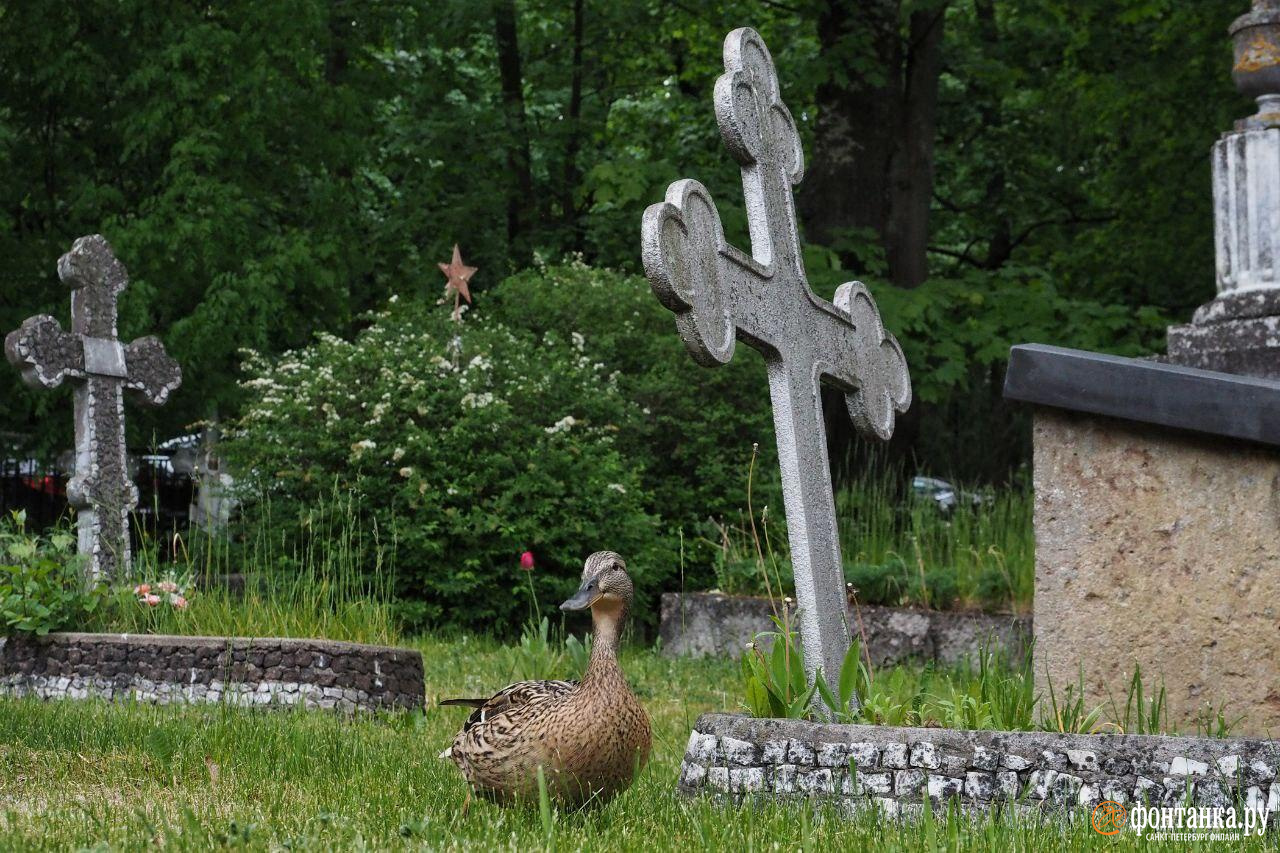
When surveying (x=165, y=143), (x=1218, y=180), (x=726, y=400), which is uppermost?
(x=165, y=143)

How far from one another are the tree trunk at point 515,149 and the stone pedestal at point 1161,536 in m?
15.0

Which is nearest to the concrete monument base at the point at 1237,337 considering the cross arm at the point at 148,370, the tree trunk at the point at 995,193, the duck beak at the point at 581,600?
the duck beak at the point at 581,600

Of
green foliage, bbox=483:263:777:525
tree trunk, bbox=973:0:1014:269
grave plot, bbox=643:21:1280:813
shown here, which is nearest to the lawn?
grave plot, bbox=643:21:1280:813

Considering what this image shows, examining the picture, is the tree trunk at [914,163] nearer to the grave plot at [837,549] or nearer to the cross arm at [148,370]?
the cross arm at [148,370]

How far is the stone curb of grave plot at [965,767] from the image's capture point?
4.50 metres

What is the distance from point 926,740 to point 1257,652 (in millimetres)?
1333

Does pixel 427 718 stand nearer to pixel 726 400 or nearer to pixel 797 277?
pixel 797 277

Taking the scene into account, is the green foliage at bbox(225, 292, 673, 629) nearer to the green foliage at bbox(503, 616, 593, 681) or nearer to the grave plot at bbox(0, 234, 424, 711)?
the grave plot at bbox(0, 234, 424, 711)

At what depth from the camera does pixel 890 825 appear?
4.48 m

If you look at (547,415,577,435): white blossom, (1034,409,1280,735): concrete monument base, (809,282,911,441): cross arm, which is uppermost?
(809,282,911,441): cross arm

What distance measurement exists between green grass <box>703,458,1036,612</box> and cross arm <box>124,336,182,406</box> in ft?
13.9

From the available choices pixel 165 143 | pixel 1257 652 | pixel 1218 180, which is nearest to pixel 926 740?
pixel 1257 652

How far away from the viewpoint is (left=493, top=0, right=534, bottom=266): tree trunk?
1995cm

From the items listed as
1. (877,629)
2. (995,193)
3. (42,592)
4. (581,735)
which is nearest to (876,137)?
(877,629)
